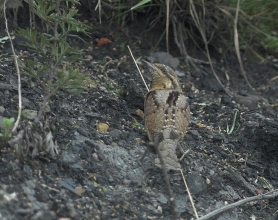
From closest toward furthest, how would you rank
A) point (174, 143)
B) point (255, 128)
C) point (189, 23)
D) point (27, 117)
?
point (27, 117)
point (174, 143)
point (255, 128)
point (189, 23)

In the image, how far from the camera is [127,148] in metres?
4.94

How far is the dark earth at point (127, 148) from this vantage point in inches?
157

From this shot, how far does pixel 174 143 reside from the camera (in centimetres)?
487

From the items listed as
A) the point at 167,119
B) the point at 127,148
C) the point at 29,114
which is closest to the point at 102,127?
the point at 127,148

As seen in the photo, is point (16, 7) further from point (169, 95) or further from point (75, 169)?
point (75, 169)

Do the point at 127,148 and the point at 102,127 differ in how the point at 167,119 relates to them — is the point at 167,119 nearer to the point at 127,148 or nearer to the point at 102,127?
the point at 127,148

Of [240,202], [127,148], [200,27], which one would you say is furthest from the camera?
[200,27]

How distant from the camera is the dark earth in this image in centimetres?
400

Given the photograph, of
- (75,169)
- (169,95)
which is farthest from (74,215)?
(169,95)

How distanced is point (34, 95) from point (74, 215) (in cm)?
160

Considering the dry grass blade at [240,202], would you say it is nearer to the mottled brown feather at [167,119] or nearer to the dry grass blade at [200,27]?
the mottled brown feather at [167,119]

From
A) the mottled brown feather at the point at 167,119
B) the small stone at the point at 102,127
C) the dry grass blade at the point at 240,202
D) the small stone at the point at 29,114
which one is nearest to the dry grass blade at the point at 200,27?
the mottled brown feather at the point at 167,119

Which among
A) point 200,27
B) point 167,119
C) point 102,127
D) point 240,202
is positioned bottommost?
point 240,202

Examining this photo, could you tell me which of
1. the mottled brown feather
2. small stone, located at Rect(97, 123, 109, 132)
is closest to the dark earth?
small stone, located at Rect(97, 123, 109, 132)
